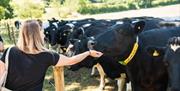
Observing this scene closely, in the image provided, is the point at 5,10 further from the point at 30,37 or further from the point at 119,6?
the point at 30,37

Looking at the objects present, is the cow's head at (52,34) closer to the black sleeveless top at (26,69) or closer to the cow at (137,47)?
the cow at (137,47)

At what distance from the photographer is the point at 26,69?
17.0ft

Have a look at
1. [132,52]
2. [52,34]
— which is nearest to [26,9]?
[52,34]

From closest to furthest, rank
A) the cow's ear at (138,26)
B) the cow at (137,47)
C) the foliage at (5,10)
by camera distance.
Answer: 1. the cow's ear at (138,26)
2. the cow at (137,47)
3. the foliage at (5,10)

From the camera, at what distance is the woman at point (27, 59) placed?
16.8ft

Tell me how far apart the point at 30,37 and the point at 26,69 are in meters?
0.43

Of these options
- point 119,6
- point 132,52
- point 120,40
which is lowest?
point 119,6

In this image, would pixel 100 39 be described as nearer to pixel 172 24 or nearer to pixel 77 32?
pixel 172 24

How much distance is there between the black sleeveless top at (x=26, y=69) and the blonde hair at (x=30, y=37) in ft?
0.28

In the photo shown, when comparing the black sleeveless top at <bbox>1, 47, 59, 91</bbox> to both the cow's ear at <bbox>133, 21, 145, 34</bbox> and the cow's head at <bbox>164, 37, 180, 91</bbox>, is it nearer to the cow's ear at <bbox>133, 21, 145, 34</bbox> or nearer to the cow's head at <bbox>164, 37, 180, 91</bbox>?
the cow's head at <bbox>164, 37, 180, 91</bbox>

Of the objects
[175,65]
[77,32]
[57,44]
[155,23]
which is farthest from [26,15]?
[175,65]

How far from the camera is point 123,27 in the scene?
7648 millimetres

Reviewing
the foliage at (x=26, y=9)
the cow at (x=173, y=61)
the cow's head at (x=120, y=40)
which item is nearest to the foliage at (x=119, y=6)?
the foliage at (x=26, y=9)

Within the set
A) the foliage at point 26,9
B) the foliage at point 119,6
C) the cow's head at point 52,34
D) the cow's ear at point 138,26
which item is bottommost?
the foliage at point 119,6
